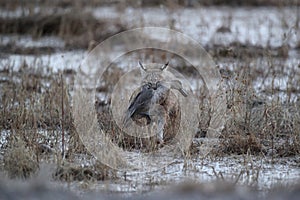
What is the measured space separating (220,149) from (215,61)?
3027 millimetres

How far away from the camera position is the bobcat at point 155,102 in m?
5.80

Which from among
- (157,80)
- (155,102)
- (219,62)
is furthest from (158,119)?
(219,62)

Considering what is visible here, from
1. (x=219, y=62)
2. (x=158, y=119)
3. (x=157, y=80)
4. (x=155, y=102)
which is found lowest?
(x=158, y=119)

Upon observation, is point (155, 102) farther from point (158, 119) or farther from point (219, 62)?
point (219, 62)

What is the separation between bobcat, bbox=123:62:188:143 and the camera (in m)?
5.80

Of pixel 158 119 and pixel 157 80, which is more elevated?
pixel 157 80

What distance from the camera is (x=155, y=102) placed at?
5.82m

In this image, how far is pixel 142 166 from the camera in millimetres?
5562

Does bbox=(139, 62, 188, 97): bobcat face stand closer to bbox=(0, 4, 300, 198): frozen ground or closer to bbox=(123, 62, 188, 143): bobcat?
bbox=(123, 62, 188, 143): bobcat

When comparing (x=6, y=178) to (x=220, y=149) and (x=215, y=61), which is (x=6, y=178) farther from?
(x=215, y=61)

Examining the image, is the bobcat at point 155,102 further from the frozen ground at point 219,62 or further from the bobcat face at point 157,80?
the frozen ground at point 219,62

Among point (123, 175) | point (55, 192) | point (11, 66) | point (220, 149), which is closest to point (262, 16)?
point (11, 66)

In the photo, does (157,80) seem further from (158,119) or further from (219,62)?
(219,62)

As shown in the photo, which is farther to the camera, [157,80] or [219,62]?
[219,62]
